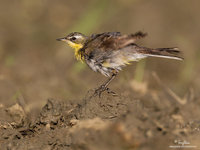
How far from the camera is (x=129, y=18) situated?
1535 centimetres

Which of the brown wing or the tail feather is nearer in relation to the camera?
the brown wing

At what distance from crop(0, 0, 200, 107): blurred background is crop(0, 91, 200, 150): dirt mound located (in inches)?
50.6

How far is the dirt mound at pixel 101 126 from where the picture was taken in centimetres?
488

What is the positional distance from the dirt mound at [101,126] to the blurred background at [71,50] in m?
1.29

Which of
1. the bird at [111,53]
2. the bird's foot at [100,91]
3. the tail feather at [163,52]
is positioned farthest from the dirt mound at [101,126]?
the tail feather at [163,52]

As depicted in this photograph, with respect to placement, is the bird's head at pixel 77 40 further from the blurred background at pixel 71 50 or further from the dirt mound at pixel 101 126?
the dirt mound at pixel 101 126

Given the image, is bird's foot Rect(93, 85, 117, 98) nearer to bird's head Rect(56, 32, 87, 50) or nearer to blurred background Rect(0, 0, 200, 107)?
blurred background Rect(0, 0, 200, 107)

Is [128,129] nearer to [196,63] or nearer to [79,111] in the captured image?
[79,111]

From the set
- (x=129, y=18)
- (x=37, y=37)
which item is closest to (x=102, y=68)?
(x=37, y=37)

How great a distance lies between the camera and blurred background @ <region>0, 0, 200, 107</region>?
9828 millimetres

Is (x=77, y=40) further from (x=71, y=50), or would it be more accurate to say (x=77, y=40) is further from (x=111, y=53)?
(x=71, y=50)

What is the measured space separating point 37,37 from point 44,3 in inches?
92.1

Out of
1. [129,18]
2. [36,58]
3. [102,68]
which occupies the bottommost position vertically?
[102,68]

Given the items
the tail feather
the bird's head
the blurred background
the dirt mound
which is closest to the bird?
the tail feather
